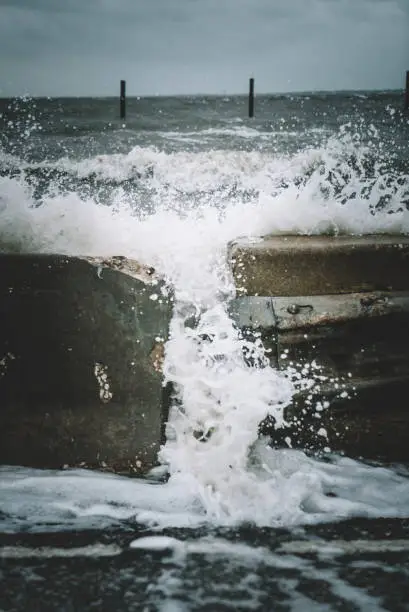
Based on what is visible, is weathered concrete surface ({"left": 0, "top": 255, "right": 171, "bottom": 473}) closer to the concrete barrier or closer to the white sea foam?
the white sea foam

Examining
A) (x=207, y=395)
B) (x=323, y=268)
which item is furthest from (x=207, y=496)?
(x=323, y=268)

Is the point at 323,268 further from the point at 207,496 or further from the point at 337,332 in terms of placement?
the point at 207,496

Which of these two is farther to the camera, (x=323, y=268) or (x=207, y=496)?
(x=323, y=268)

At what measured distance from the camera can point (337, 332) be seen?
271 centimetres

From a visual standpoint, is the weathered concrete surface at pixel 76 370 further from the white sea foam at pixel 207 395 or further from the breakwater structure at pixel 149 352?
the white sea foam at pixel 207 395

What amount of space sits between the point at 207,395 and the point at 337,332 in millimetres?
789

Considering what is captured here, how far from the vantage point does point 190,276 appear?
9.25 ft

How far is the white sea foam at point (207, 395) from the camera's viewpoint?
2215 mm

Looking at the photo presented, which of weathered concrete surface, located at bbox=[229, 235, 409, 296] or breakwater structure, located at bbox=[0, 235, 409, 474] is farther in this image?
weathered concrete surface, located at bbox=[229, 235, 409, 296]

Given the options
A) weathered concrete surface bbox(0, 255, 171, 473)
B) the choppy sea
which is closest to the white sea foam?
the choppy sea

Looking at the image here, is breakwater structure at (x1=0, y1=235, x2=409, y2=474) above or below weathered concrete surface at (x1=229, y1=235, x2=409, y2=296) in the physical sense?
below

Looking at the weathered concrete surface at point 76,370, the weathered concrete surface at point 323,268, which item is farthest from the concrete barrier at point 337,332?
the weathered concrete surface at point 76,370

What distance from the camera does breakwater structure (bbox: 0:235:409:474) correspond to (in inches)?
99.3

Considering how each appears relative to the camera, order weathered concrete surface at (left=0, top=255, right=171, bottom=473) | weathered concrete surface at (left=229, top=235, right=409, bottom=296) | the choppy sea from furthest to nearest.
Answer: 1. weathered concrete surface at (left=229, top=235, right=409, bottom=296)
2. weathered concrete surface at (left=0, top=255, right=171, bottom=473)
3. the choppy sea
